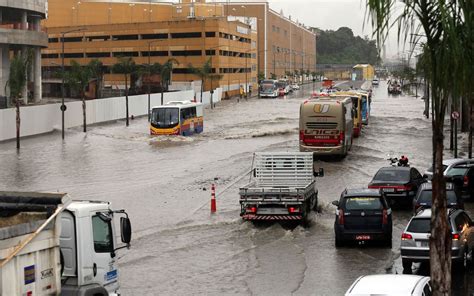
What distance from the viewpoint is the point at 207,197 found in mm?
33438

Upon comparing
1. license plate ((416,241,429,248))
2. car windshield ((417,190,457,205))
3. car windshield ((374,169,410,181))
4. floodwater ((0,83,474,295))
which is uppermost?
car windshield ((374,169,410,181))

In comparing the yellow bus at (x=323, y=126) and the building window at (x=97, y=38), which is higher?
the building window at (x=97, y=38)

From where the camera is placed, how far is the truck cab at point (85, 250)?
13445mm

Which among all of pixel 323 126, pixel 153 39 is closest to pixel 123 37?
pixel 153 39

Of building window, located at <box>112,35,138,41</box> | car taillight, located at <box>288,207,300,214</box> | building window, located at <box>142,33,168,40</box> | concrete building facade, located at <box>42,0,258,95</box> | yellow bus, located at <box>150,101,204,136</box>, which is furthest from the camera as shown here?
building window, located at <box>112,35,138,41</box>

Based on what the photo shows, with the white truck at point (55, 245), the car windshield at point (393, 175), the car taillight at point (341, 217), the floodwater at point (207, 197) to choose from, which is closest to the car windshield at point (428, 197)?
the floodwater at point (207, 197)

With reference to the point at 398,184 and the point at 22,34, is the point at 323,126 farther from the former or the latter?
the point at 22,34

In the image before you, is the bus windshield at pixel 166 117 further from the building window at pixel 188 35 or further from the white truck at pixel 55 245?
the building window at pixel 188 35

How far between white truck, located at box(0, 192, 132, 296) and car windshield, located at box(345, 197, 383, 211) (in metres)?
9.67

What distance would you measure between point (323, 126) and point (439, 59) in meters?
31.8

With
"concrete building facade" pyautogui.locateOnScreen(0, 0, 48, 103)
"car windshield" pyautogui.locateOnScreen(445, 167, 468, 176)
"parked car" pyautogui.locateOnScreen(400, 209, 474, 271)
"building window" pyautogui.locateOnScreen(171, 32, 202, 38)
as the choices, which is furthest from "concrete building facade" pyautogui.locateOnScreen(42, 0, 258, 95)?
"parked car" pyautogui.locateOnScreen(400, 209, 474, 271)

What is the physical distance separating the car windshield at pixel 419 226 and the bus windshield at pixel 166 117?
42.3m

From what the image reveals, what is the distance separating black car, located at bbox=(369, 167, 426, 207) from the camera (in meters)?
29.8

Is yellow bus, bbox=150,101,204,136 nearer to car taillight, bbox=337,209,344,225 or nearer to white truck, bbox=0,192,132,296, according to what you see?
car taillight, bbox=337,209,344,225
